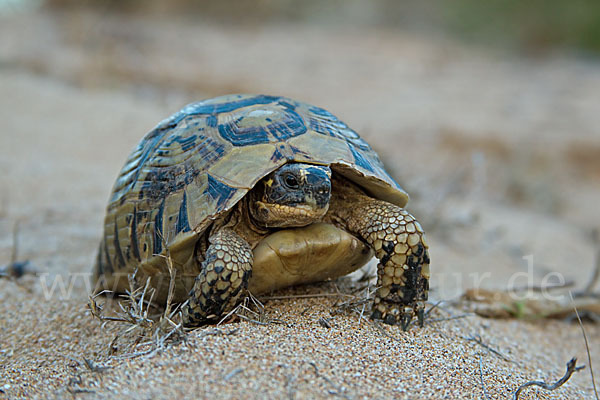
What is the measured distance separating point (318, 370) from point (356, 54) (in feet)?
39.2

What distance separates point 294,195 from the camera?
7.00 ft

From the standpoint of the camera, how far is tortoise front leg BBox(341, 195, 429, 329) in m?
2.20

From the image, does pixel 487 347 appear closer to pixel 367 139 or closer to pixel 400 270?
pixel 400 270

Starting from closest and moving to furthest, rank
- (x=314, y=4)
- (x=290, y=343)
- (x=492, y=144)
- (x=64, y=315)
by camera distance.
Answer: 1. (x=290, y=343)
2. (x=64, y=315)
3. (x=492, y=144)
4. (x=314, y=4)

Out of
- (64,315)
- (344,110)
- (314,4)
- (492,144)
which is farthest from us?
(314,4)

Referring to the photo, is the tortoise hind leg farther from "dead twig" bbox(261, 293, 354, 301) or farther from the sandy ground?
"dead twig" bbox(261, 293, 354, 301)

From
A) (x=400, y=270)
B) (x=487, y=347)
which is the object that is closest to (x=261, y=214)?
(x=400, y=270)

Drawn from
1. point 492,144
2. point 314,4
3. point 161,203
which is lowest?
point 492,144

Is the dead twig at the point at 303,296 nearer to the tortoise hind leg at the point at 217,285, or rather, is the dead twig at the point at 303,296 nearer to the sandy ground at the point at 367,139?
the sandy ground at the point at 367,139

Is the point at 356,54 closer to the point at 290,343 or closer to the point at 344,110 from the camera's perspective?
the point at 344,110

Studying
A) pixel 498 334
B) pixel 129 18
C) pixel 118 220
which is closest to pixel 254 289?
pixel 118 220

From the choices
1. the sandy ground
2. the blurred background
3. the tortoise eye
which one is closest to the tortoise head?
the tortoise eye

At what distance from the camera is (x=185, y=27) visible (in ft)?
42.7

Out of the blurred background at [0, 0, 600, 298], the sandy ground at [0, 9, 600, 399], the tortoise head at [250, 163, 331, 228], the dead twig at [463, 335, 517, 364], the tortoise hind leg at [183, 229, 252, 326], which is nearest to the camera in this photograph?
the sandy ground at [0, 9, 600, 399]
